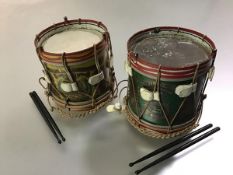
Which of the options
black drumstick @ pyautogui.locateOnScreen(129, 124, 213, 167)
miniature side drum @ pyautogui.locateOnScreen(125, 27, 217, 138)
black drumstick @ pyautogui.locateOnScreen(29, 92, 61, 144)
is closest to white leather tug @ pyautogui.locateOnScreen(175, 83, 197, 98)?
miniature side drum @ pyautogui.locateOnScreen(125, 27, 217, 138)

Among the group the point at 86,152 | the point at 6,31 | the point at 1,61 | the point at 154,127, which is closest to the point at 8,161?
the point at 86,152

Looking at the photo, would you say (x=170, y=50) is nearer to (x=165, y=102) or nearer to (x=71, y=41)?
(x=165, y=102)

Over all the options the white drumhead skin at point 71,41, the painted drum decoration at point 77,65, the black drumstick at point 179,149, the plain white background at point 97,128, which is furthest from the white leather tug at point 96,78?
the black drumstick at point 179,149

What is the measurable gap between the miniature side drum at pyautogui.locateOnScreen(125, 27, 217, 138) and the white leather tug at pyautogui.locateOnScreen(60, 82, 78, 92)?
0.20m

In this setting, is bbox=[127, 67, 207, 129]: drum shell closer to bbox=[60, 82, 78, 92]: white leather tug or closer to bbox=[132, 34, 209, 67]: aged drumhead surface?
bbox=[132, 34, 209, 67]: aged drumhead surface

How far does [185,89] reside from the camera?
88cm

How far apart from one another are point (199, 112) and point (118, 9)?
113 centimetres

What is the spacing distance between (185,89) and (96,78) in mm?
329

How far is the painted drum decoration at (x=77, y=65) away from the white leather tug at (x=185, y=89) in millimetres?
305

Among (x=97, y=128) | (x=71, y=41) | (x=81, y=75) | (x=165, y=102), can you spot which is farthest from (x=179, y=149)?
(x=71, y=41)

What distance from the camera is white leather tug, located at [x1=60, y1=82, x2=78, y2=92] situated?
3.37 feet

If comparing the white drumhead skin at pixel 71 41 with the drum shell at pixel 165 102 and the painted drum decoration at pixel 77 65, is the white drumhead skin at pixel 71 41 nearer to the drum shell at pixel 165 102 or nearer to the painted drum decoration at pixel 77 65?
the painted drum decoration at pixel 77 65

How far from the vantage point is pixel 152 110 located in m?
0.97

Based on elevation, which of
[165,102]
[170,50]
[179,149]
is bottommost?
[179,149]
